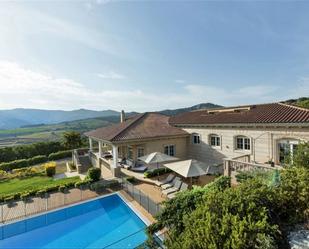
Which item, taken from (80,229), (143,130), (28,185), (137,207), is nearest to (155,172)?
(137,207)

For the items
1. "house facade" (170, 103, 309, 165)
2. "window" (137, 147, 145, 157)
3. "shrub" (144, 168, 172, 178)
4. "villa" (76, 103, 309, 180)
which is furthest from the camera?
"window" (137, 147, 145, 157)

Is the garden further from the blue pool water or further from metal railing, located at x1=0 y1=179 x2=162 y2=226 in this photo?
metal railing, located at x1=0 y1=179 x2=162 y2=226

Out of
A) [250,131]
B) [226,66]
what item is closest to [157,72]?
[226,66]

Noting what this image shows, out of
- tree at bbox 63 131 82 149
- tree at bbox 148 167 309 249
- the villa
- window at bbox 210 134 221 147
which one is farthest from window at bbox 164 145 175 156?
tree at bbox 63 131 82 149

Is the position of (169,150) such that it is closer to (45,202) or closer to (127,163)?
(127,163)

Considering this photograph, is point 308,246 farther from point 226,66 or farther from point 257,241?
point 226,66

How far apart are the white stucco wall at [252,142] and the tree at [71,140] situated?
23833 millimetres

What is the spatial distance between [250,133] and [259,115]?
2050 millimetres

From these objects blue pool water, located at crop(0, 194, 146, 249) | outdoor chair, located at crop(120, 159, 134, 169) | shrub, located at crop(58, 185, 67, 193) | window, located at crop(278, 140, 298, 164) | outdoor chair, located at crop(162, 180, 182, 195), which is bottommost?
blue pool water, located at crop(0, 194, 146, 249)

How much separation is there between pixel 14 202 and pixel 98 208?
6741mm

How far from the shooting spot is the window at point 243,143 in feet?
62.2

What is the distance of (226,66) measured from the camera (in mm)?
26500

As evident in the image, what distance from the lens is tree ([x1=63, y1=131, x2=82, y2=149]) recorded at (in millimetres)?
38616

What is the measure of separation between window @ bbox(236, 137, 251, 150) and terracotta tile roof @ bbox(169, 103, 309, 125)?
164cm
